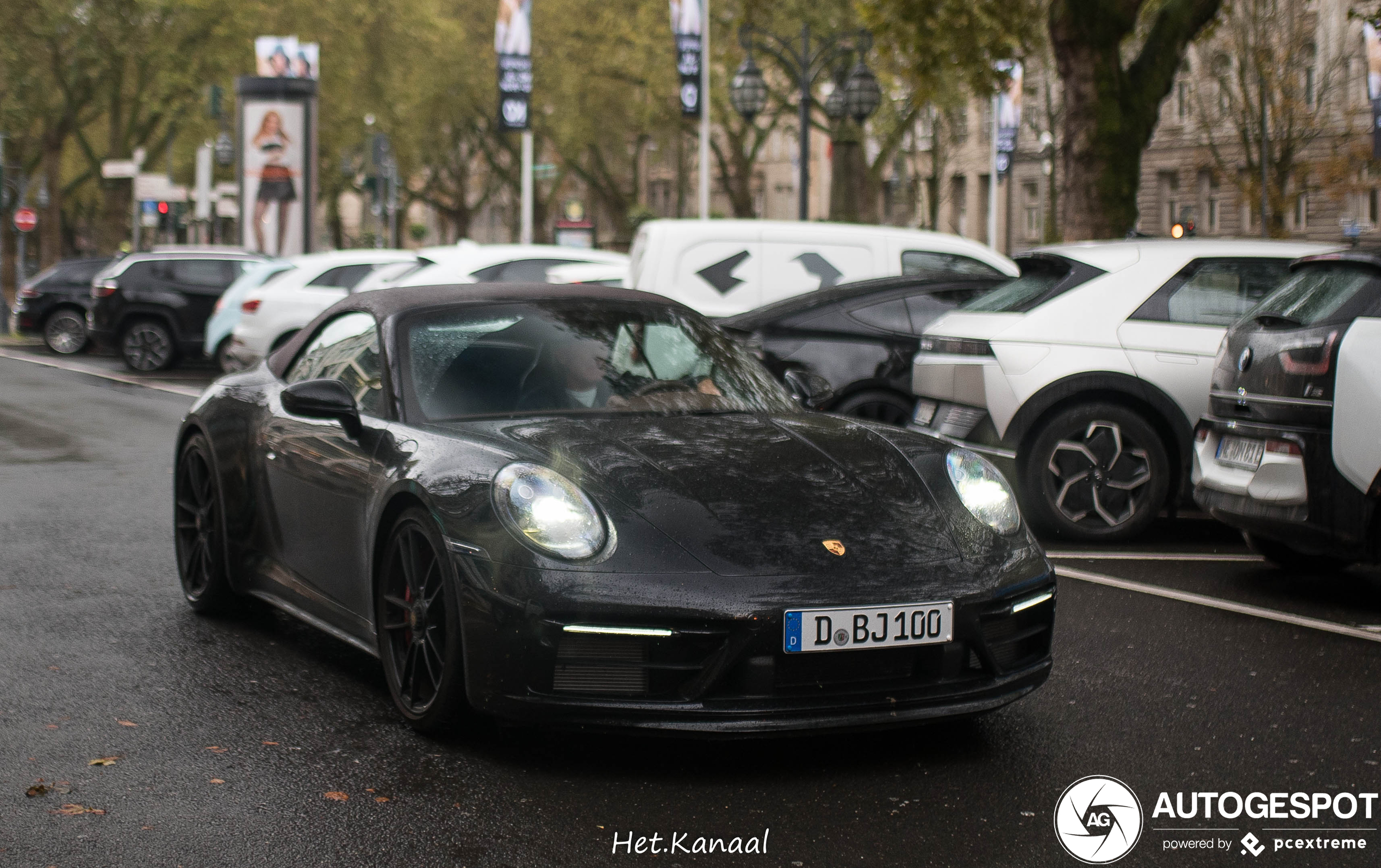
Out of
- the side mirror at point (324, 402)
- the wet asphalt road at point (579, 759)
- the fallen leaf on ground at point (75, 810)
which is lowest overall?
the fallen leaf on ground at point (75, 810)

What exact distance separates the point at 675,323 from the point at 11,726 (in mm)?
2495

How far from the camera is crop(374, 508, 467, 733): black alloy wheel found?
4.56 m

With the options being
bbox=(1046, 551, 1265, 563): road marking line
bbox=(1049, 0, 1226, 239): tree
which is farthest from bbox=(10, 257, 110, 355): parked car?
bbox=(1046, 551, 1265, 563): road marking line

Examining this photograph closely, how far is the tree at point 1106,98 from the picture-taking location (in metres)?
16.2

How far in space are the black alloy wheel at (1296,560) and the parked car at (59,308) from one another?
76.5ft

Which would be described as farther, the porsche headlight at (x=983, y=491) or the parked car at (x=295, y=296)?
the parked car at (x=295, y=296)

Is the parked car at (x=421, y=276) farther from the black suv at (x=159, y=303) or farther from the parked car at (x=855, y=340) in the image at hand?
the parked car at (x=855, y=340)

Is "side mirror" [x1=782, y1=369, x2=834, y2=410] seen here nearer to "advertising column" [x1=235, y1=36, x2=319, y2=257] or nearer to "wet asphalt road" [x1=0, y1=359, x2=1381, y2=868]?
"wet asphalt road" [x1=0, y1=359, x2=1381, y2=868]

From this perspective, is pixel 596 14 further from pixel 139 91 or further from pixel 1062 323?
pixel 1062 323

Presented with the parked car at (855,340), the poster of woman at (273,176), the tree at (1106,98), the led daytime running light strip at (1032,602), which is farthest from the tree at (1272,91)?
the led daytime running light strip at (1032,602)

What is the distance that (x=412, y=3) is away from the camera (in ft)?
172

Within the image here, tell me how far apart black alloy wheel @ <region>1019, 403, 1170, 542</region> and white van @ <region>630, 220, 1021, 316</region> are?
162 inches

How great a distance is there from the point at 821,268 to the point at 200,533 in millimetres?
6913

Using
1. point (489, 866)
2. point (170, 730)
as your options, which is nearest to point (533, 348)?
point (170, 730)
